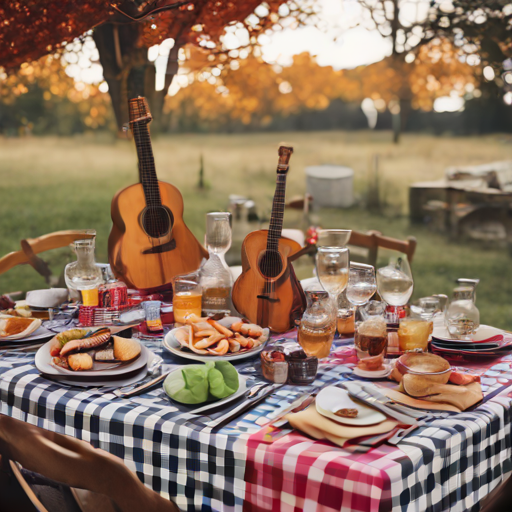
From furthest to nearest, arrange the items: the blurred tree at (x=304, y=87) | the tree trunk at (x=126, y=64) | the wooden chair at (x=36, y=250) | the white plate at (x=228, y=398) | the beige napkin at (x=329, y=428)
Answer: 1. the blurred tree at (x=304, y=87)
2. the tree trunk at (x=126, y=64)
3. the wooden chair at (x=36, y=250)
4. the white plate at (x=228, y=398)
5. the beige napkin at (x=329, y=428)

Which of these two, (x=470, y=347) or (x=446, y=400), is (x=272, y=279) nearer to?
(x=470, y=347)

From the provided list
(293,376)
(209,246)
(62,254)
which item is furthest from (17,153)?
(293,376)

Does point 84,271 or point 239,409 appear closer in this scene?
point 239,409

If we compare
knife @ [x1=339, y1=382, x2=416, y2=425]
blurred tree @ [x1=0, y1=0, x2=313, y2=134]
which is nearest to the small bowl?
knife @ [x1=339, y1=382, x2=416, y2=425]

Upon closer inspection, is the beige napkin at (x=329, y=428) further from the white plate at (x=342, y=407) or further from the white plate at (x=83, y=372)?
the white plate at (x=83, y=372)

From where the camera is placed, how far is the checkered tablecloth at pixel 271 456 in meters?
1.08

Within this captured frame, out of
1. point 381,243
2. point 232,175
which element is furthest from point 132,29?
point 232,175

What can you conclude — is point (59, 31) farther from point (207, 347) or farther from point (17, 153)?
point (17, 153)

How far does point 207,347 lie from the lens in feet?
5.32

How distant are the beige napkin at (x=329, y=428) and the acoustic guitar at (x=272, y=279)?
0.68 m

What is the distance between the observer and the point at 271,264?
76.2 inches

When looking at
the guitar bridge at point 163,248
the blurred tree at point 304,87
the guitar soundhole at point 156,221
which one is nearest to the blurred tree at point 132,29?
the guitar soundhole at point 156,221

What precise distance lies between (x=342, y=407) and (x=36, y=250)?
2.05m

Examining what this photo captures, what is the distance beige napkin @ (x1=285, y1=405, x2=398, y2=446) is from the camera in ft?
3.80
